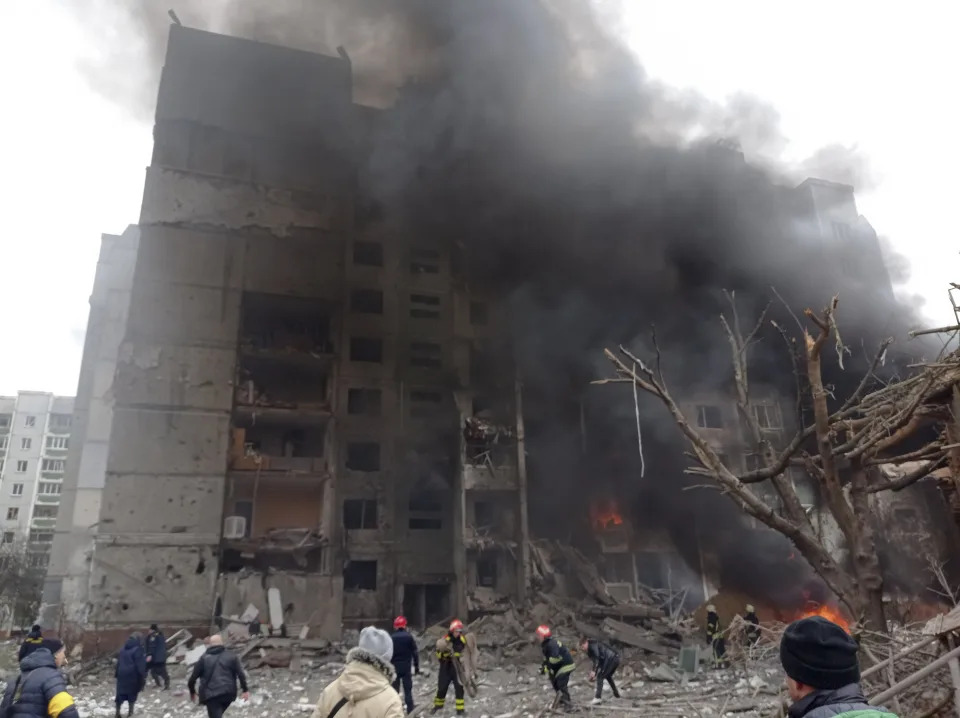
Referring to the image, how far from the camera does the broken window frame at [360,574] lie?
827 inches

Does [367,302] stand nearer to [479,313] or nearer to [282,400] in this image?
[479,313]

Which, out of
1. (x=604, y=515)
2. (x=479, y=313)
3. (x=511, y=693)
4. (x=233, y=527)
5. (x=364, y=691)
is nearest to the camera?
(x=364, y=691)

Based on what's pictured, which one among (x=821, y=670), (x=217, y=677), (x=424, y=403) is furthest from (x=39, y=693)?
(x=424, y=403)

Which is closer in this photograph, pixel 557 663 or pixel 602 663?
pixel 557 663

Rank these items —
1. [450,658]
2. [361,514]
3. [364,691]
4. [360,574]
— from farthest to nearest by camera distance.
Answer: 1. [361,514]
2. [360,574]
3. [450,658]
4. [364,691]

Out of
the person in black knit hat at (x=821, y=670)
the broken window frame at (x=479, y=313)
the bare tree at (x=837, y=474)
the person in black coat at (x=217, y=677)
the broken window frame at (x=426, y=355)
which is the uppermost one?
the broken window frame at (x=479, y=313)

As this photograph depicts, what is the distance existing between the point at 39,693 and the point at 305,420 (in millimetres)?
18620

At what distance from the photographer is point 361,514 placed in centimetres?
2172

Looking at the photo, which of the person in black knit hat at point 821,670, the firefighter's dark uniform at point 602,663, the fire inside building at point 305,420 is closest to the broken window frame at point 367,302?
the fire inside building at point 305,420

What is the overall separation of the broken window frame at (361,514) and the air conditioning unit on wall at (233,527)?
3.26 metres

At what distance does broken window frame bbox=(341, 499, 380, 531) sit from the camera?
21562mm

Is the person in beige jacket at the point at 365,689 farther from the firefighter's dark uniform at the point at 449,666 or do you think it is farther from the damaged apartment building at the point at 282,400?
the damaged apartment building at the point at 282,400

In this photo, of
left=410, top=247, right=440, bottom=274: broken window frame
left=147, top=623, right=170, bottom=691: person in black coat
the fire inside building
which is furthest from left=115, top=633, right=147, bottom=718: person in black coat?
left=410, top=247, right=440, bottom=274: broken window frame

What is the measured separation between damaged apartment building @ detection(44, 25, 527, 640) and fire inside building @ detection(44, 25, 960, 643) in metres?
0.07
